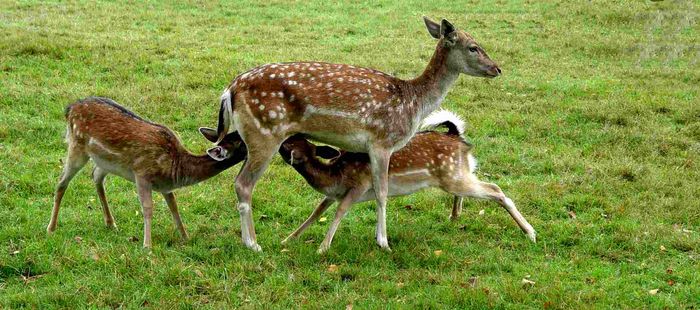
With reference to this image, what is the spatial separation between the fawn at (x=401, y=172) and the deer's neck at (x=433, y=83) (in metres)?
0.41

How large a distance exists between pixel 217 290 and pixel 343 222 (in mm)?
2161

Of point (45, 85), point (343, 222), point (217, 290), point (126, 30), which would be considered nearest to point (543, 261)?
point (343, 222)

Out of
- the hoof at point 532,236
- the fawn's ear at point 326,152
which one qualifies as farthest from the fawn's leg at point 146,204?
the hoof at point 532,236

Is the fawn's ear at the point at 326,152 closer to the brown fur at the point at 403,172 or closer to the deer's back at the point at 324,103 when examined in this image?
the brown fur at the point at 403,172

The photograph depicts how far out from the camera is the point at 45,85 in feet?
38.2

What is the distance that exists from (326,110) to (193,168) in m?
1.29

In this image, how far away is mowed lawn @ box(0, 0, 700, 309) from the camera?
19.4 ft

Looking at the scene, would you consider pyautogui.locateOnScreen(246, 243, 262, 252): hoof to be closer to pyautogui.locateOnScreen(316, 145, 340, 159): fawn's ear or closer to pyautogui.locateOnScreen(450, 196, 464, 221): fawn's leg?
pyautogui.locateOnScreen(316, 145, 340, 159): fawn's ear

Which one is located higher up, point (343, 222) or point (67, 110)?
point (67, 110)

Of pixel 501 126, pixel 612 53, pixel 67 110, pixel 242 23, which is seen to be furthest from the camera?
pixel 242 23

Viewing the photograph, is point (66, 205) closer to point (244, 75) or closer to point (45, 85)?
point (244, 75)

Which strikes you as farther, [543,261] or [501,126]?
[501,126]

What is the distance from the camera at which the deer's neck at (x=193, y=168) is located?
272 inches

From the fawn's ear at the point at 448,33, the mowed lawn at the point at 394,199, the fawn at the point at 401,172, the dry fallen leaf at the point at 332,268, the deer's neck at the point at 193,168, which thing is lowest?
the mowed lawn at the point at 394,199
